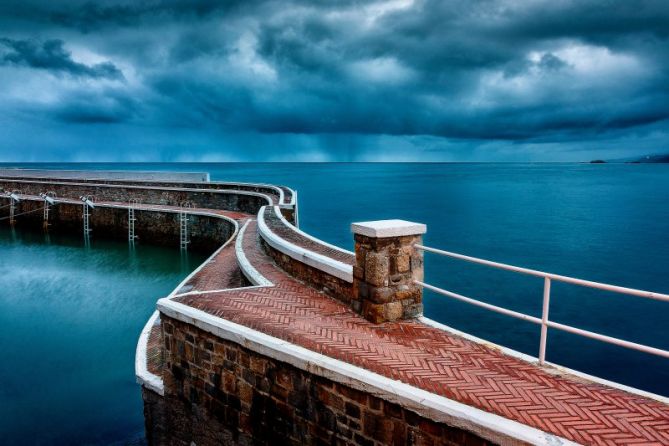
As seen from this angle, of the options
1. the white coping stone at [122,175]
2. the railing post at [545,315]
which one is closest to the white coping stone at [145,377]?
the railing post at [545,315]

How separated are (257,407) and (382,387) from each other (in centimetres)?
209

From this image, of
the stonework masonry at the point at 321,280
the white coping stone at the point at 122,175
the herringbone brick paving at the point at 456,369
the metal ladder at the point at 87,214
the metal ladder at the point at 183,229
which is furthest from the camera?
the white coping stone at the point at 122,175

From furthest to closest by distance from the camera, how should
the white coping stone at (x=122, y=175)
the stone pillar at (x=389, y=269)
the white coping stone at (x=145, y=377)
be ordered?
the white coping stone at (x=122, y=175) → the white coping stone at (x=145, y=377) → the stone pillar at (x=389, y=269)

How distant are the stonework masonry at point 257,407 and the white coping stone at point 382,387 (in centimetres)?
10

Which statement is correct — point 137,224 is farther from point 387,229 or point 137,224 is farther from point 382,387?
point 382,387

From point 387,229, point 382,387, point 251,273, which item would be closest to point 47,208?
point 251,273

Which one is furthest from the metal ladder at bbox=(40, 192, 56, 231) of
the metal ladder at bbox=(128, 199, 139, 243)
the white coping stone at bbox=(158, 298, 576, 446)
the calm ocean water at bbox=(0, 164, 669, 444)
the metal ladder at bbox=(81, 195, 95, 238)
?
the white coping stone at bbox=(158, 298, 576, 446)

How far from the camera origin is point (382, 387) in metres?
4.47

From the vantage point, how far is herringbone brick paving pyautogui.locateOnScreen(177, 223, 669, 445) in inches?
151

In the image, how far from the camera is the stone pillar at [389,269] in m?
5.98

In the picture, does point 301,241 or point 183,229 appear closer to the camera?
point 301,241

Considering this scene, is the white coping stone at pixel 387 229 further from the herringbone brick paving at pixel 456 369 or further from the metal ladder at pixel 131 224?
the metal ladder at pixel 131 224

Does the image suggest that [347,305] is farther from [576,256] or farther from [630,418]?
[576,256]

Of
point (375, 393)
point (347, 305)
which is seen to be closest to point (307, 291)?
point (347, 305)
